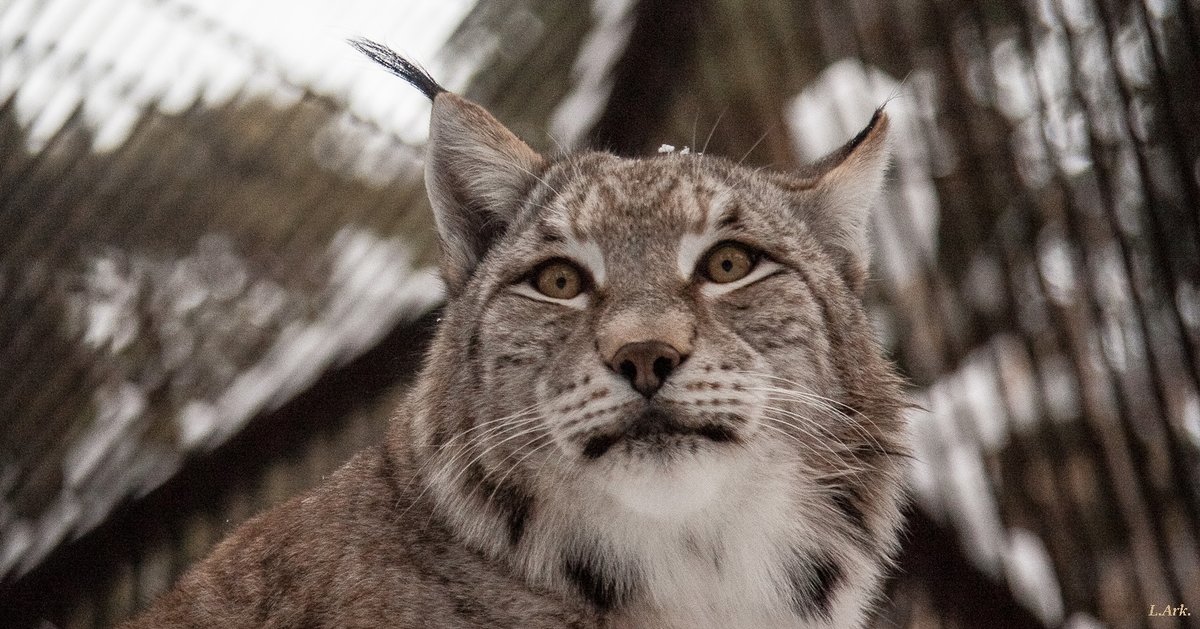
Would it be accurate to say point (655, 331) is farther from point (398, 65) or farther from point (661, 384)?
point (398, 65)

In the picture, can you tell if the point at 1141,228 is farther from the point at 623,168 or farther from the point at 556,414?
the point at 556,414

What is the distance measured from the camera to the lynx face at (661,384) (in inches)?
90.4

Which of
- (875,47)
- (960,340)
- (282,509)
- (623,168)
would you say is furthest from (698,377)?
(875,47)

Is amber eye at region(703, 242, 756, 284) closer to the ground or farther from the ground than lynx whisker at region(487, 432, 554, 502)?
farther from the ground

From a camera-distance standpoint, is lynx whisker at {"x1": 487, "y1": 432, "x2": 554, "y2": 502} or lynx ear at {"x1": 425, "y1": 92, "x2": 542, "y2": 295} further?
lynx ear at {"x1": 425, "y1": 92, "x2": 542, "y2": 295}

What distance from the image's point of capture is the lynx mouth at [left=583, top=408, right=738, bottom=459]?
223 cm

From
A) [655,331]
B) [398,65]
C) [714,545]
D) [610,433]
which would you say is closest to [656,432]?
[610,433]

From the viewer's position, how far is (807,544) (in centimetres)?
267

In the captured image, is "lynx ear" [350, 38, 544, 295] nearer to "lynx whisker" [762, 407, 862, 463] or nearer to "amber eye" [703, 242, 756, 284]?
"amber eye" [703, 242, 756, 284]

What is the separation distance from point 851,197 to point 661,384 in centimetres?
109

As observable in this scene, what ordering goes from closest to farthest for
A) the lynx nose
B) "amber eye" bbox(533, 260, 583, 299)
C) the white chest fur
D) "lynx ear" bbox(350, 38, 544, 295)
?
the lynx nose → the white chest fur → "amber eye" bbox(533, 260, 583, 299) → "lynx ear" bbox(350, 38, 544, 295)

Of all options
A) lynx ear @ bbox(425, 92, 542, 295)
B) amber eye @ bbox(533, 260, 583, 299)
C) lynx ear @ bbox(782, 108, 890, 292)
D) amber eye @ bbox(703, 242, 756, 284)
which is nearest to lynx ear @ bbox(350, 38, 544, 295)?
lynx ear @ bbox(425, 92, 542, 295)

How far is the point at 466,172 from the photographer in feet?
9.65

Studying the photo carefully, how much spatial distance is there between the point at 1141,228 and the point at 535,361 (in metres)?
2.12
